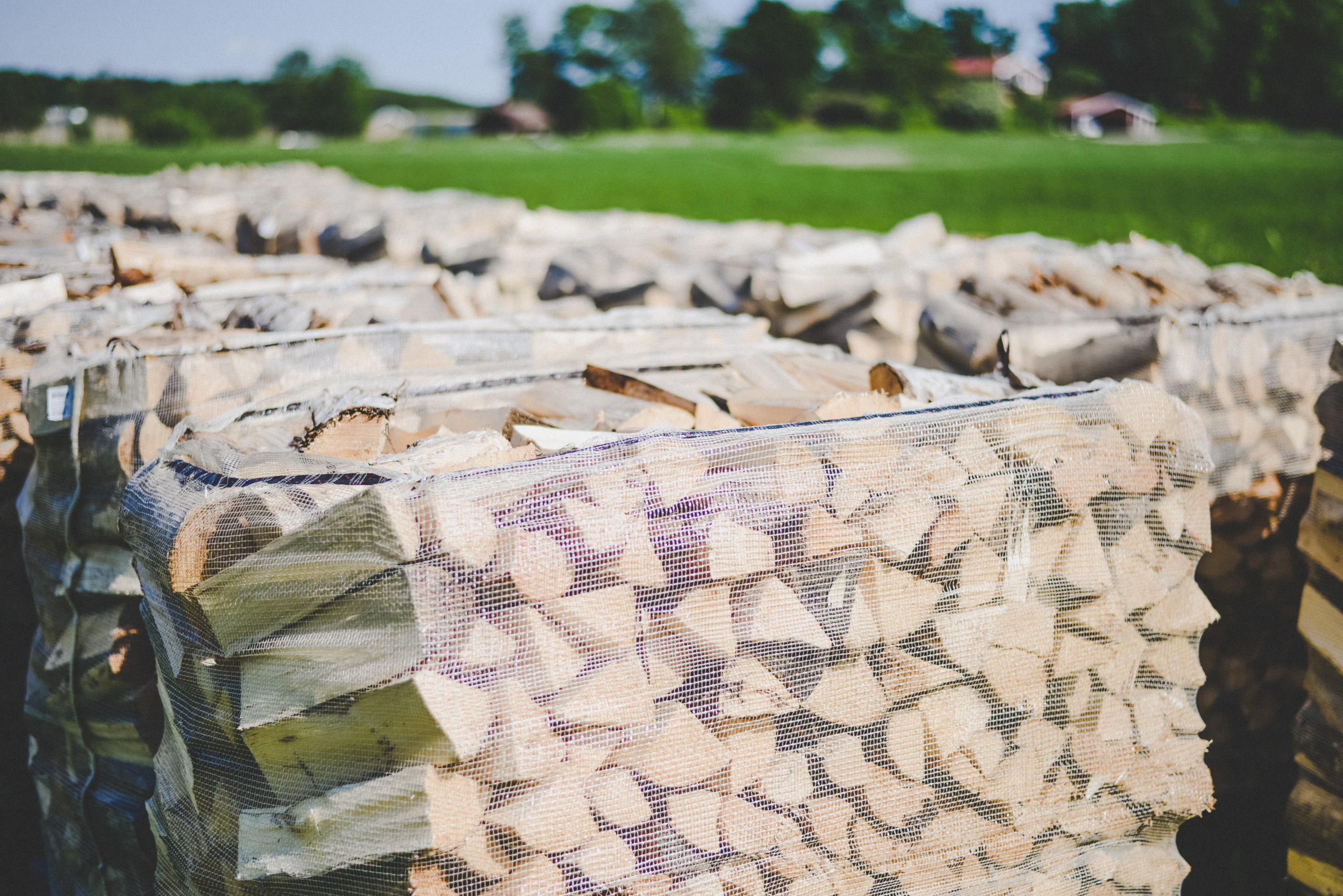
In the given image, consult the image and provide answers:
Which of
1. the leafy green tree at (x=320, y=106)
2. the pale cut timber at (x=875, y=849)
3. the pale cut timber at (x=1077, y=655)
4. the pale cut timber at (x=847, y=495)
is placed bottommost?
the leafy green tree at (x=320, y=106)

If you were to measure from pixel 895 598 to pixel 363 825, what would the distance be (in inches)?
29.2

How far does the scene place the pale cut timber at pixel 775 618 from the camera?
4.01ft

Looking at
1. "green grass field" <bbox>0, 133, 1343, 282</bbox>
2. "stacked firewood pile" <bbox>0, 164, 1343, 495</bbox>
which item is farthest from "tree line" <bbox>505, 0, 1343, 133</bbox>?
"stacked firewood pile" <bbox>0, 164, 1343, 495</bbox>

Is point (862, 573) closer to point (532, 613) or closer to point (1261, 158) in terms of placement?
point (532, 613)

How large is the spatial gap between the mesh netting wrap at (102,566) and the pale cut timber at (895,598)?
0.93m

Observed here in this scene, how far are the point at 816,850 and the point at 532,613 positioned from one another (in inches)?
20.8

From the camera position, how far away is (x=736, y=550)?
1211 millimetres

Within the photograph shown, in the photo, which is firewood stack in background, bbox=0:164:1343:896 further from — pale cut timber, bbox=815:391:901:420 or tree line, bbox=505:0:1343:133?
tree line, bbox=505:0:1343:133

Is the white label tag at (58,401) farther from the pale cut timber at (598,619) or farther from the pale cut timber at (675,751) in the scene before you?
the pale cut timber at (675,751)


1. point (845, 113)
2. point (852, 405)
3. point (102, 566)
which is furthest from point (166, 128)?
point (852, 405)

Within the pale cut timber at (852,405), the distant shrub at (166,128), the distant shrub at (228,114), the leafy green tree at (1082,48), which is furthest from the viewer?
the leafy green tree at (1082,48)

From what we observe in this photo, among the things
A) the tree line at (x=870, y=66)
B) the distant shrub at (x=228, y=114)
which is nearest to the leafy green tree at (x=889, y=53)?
the tree line at (x=870, y=66)

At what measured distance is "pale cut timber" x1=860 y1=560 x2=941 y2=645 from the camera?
4.19 feet

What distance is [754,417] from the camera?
5.66 ft
